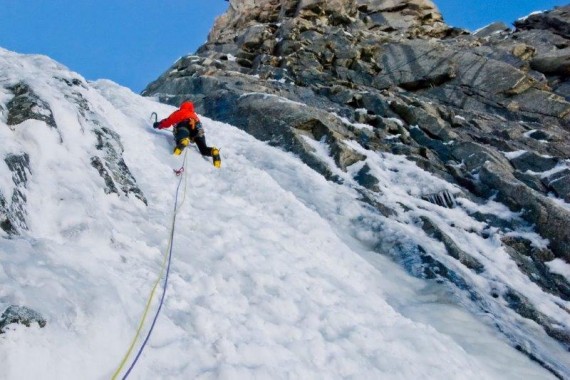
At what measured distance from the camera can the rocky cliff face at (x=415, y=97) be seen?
1302 cm

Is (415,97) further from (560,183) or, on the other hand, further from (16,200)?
(16,200)

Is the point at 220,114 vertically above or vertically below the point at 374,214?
above

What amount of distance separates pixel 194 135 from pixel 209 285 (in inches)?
266

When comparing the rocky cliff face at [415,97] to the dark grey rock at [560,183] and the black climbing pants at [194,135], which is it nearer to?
the dark grey rock at [560,183]

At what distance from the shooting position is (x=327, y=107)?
18562 millimetres

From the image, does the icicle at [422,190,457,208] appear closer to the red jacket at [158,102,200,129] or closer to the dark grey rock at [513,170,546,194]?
the dark grey rock at [513,170,546,194]

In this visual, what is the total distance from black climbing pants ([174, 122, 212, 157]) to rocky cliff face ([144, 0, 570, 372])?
2941 millimetres

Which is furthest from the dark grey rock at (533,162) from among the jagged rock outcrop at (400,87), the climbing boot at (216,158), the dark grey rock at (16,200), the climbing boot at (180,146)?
the dark grey rock at (16,200)

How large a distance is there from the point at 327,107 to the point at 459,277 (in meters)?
11.2

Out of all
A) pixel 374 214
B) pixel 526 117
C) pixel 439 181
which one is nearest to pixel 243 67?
pixel 526 117

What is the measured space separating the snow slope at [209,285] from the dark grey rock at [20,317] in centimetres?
6

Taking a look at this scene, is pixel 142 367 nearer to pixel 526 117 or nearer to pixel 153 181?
pixel 153 181

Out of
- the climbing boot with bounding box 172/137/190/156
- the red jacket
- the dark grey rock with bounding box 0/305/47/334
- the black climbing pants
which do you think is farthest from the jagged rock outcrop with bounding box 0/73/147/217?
the red jacket

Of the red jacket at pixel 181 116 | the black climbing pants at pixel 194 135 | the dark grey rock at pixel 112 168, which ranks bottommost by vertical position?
the dark grey rock at pixel 112 168
